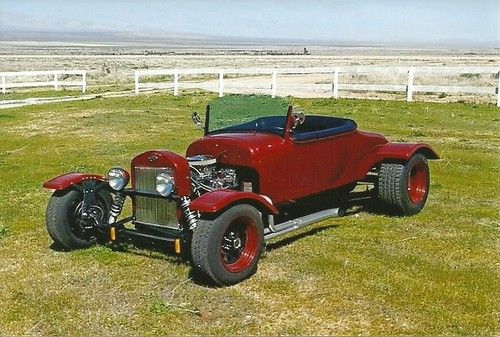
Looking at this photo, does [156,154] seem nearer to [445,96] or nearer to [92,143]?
[92,143]

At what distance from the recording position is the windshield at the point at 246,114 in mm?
7117

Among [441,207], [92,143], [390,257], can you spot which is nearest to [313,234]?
[390,257]

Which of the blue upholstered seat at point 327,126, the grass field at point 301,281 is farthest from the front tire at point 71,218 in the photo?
the blue upholstered seat at point 327,126

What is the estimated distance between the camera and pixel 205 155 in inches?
264

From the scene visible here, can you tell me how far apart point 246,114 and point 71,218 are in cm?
219

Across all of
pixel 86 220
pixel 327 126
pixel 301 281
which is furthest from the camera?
pixel 327 126

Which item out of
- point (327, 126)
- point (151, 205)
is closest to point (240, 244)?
point (151, 205)

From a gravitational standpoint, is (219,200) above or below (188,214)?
above

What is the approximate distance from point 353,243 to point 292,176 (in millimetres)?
1016

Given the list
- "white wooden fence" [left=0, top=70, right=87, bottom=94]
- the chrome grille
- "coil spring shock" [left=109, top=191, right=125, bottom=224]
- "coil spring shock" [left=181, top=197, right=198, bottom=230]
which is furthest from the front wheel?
"white wooden fence" [left=0, top=70, right=87, bottom=94]

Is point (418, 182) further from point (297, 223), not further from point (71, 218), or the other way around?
point (71, 218)

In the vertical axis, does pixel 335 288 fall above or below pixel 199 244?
below

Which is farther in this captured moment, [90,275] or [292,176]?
[292,176]

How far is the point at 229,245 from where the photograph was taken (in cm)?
595
